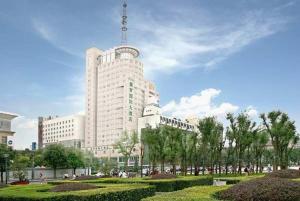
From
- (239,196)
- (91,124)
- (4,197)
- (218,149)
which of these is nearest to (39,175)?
(218,149)

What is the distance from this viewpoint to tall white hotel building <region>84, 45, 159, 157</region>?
146375mm

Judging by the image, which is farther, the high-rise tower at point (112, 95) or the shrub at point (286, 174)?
the high-rise tower at point (112, 95)

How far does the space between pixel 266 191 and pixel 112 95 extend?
5416 inches

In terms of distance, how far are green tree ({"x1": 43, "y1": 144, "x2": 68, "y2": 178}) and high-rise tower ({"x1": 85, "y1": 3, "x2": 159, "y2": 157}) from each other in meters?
71.7

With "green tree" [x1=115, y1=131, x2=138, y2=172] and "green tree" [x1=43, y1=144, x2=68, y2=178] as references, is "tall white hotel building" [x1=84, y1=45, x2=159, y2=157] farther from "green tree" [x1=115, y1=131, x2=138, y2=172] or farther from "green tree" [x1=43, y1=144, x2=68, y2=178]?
"green tree" [x1=43, y1=144, x2=68, y2=178]

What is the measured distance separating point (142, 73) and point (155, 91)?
23809mm

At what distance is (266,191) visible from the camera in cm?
1400

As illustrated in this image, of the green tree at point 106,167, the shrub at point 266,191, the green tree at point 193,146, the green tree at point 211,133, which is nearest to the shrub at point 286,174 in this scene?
the shrub at point 266,191

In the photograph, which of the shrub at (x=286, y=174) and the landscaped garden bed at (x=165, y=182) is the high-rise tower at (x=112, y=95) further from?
the shrub at (x=286, y=174)

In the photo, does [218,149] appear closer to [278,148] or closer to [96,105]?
[278,148]

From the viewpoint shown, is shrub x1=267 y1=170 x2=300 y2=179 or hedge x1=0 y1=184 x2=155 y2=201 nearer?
hedge x1=0 y1=184 x2=155 y2=201

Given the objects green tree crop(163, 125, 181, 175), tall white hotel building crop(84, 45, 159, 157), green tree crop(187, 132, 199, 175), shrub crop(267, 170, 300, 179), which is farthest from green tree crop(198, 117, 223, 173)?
tall white hotel building crop(84, 45, 159, 157)

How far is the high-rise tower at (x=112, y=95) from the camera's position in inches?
5768

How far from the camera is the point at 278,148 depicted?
182ft
